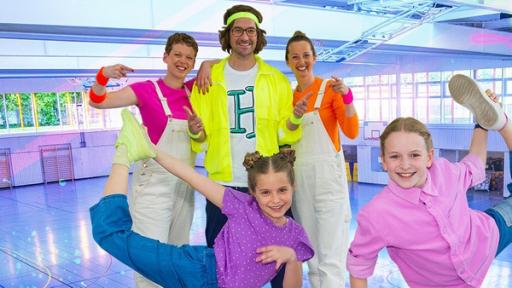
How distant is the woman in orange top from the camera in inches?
100

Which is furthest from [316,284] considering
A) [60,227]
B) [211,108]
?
[60,227]

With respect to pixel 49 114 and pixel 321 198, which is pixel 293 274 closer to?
pixel 321 198

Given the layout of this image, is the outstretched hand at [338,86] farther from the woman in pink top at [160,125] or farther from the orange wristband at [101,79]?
the orange wristband at [101,79]

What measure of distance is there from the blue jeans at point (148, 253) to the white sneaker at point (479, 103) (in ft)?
4.49

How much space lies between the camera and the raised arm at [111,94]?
2578 mm

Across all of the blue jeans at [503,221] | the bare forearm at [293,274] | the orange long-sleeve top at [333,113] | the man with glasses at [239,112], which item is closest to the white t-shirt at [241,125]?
the man with glasses at [239,112]

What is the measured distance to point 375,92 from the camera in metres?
12.4

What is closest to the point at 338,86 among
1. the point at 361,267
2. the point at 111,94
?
the point at 361,267

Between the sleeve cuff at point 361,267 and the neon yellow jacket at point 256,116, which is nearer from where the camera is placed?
the sleeve cuff at point 361,267

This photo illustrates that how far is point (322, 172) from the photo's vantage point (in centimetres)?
255

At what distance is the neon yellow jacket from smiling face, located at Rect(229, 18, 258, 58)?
14cm

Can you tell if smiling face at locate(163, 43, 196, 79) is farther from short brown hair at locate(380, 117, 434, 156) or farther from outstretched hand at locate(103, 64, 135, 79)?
short brown hair at locate(380, 117, 434, 156)

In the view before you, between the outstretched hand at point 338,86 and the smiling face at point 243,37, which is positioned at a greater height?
the smiling face at point 243,37

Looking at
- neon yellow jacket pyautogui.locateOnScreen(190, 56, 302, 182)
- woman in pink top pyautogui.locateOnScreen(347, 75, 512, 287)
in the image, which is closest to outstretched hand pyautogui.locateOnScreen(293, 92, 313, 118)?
neon yellow jacket pyautogui.locateOnScreen(190, 56, 302, 182)
